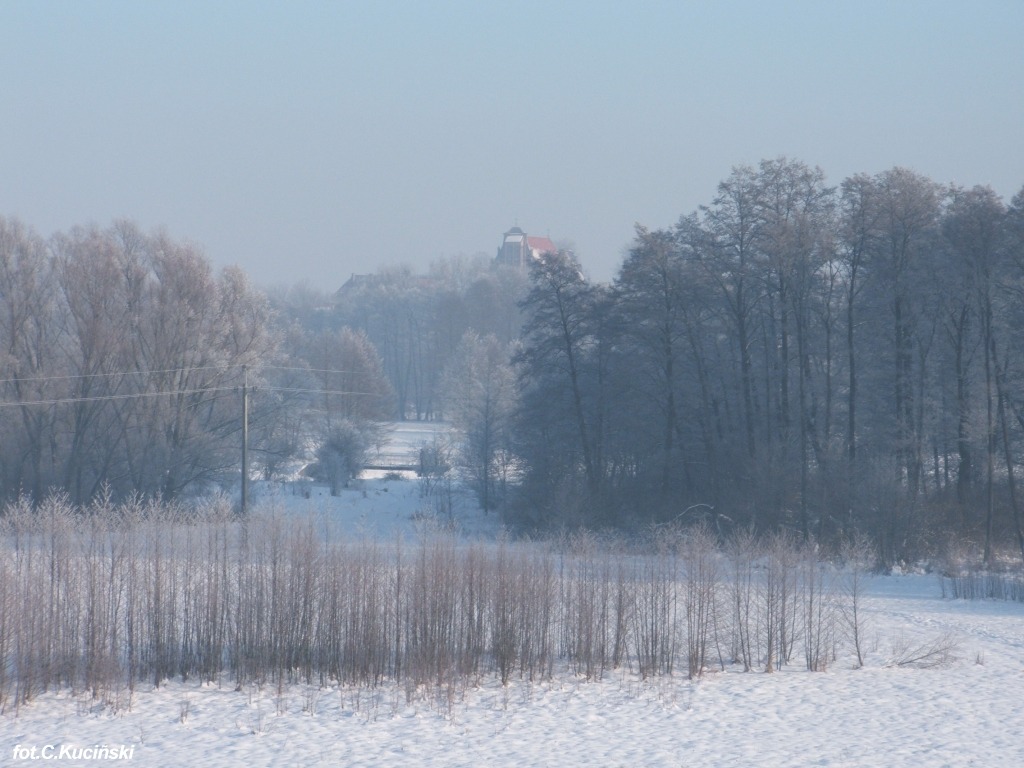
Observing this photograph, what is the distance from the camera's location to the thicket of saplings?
17359 millimetres

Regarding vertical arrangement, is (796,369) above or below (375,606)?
above

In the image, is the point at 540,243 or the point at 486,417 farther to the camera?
the point at 540,243

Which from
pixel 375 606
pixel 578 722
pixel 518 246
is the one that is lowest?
pixel 578 722

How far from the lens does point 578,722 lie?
54.0 feet

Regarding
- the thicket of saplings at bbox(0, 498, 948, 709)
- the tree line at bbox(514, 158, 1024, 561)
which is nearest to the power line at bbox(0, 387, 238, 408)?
the tree line at bbox(514, 158, 1024, 561)

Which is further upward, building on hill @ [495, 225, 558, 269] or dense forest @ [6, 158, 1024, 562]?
building on hill @ [495, 225, 558, 269]

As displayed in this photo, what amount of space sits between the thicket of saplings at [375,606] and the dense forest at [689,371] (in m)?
17.9

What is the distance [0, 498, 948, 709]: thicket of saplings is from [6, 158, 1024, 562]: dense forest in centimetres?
1792

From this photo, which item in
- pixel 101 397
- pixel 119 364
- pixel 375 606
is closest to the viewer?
pixel 375 606

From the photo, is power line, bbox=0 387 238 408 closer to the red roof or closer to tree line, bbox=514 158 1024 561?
tree line, bbox=514 158 1024 561

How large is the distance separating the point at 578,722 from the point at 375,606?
15.0 ft

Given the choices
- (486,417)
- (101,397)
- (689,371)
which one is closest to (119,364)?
(101,397)

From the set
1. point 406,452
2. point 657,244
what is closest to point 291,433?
point 406,452

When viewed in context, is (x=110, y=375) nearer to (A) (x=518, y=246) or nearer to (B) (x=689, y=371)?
(B) (x=689, y=371)
